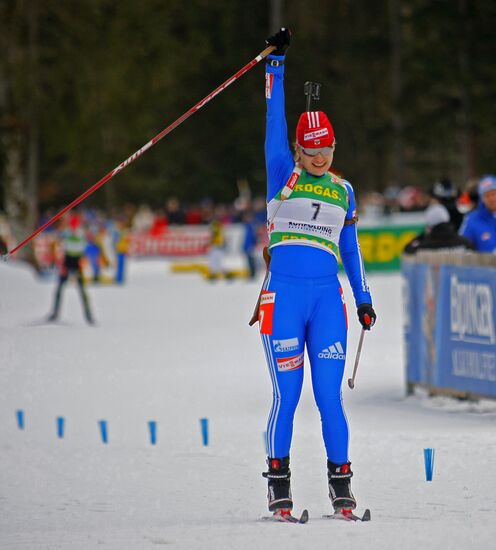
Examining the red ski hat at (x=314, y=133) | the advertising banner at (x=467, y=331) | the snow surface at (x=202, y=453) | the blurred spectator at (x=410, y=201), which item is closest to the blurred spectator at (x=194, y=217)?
the blurred spectator at (x=410, y=201)

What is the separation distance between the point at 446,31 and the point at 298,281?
137 ft

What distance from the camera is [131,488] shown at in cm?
806

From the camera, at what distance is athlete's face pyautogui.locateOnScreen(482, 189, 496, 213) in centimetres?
1198

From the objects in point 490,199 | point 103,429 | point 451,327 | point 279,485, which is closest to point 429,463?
point 279,485

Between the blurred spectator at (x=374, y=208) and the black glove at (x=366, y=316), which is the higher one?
the blurred spectator at (x=374, y=208)

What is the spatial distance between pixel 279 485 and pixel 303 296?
2.98ft

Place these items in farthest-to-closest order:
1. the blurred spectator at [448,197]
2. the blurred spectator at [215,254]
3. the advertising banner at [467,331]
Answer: the blurred spectator at [215,254] < the blurred spectator at [448,197] < the advertising banner at [467,331]

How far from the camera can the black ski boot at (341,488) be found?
22.1ft

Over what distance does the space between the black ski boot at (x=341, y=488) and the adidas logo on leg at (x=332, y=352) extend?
51 centimetres

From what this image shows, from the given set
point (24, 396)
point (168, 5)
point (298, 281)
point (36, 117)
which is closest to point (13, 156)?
point (36, 117)

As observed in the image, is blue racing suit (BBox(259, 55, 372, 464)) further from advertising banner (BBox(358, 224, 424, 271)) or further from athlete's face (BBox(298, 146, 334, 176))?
advertising banner (BBox(358, 224, 424, 271))

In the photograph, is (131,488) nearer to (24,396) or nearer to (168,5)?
(24,396)

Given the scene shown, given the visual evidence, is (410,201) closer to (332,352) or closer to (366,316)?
(366,316)

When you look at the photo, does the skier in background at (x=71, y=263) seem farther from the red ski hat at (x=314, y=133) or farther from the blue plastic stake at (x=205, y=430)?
the red ski hat at (x=314, y=133)
